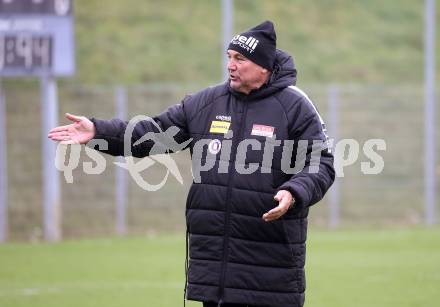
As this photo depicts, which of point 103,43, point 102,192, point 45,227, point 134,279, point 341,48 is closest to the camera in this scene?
point 134,279

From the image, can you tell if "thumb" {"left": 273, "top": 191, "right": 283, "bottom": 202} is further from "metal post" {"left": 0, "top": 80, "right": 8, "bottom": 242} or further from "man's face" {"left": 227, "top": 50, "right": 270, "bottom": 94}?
"metal post" {"left": 0, "top": 80, "right": 8, "bottom": 242}

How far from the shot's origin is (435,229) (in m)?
19.3

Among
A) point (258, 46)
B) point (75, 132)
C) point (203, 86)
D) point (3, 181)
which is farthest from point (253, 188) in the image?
point (203, 86)

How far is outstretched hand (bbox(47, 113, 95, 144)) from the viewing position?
19.9ft

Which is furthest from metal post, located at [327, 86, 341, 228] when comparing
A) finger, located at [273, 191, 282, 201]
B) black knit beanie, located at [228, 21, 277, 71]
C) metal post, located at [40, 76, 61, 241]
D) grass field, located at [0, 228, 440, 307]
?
finger, located at [273, 191, 282, 201]

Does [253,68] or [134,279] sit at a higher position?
[253,68]

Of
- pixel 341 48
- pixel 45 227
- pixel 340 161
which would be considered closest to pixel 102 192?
pixel 45 227

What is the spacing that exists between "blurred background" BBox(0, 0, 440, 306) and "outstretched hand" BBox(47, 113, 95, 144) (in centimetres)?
678

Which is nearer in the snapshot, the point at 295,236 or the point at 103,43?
the point at 295,236

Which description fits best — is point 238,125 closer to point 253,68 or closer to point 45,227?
point 253,68

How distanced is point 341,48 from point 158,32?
15.6 feet

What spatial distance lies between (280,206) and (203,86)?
1671cm

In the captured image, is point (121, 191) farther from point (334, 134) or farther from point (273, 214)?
point (273, 214)

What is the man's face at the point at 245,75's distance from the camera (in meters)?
5.95
